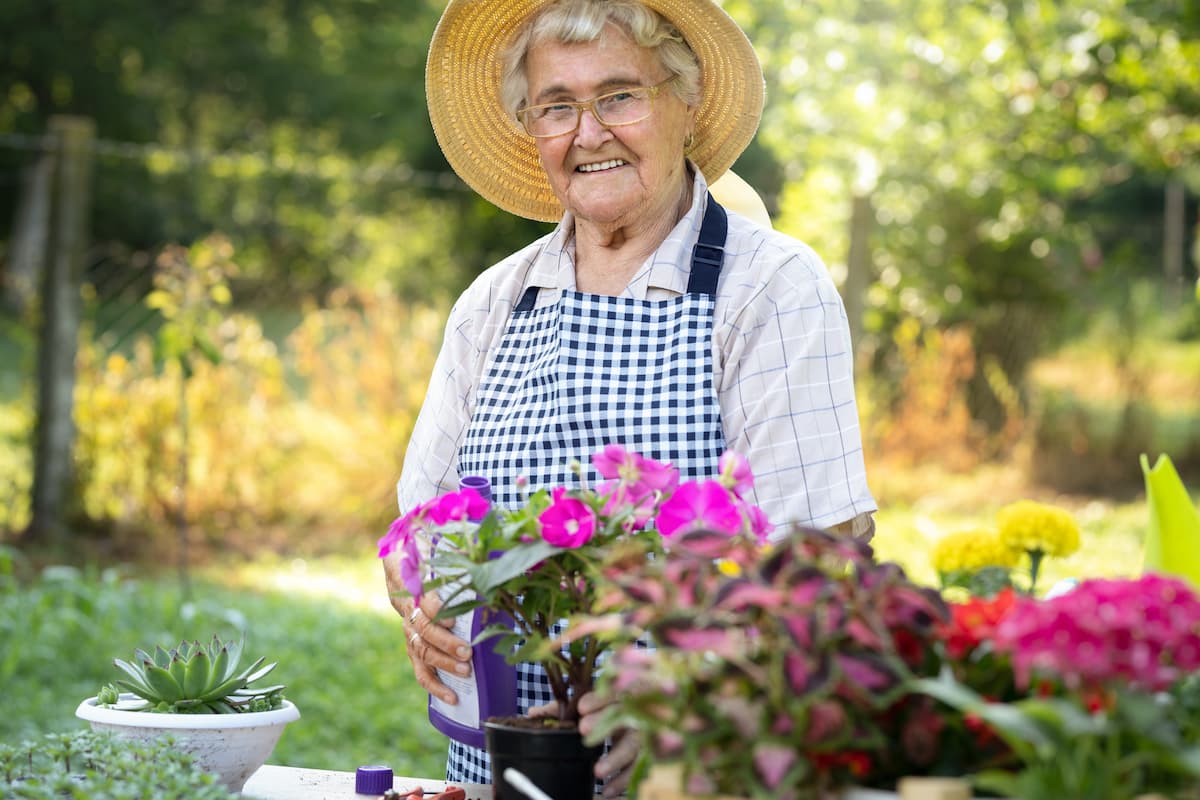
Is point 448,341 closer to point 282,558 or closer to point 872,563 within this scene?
point 872,563

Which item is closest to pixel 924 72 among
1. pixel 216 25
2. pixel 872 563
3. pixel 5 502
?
pixel 5 502

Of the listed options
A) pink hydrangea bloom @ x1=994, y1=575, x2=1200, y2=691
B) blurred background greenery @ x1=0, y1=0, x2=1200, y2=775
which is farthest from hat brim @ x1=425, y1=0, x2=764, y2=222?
blurred background greenery @ x1=0, y1=0, x2=1200, y2=775

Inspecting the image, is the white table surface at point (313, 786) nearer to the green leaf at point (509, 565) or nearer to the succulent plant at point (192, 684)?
the succulent plant at point (192, 684)

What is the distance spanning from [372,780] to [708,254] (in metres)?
0.97

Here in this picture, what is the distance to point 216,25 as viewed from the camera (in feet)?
73.9

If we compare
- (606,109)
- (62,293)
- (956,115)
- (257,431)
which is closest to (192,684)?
(606,109)

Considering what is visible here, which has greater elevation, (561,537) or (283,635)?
(561,537)

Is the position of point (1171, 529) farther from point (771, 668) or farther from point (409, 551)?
point (409, 551)

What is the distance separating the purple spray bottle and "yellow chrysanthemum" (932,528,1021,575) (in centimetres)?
83

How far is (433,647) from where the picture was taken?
1943 millimetres

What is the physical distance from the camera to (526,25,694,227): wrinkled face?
232cm

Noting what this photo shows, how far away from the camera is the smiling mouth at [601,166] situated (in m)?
2.34

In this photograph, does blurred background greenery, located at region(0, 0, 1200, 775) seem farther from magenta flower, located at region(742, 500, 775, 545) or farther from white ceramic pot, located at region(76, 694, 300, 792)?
magenta flower, located at region(742, 500, 775, 545)

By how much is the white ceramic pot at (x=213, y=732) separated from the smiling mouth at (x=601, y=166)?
1049 millimetres
